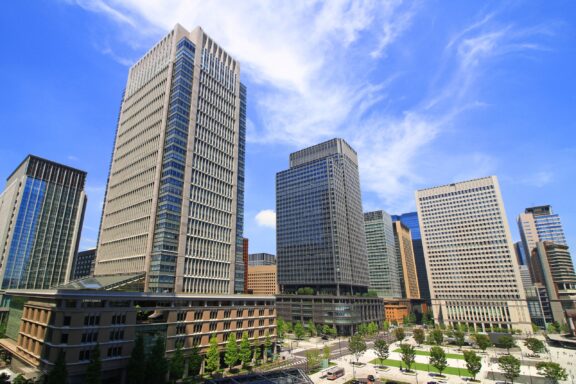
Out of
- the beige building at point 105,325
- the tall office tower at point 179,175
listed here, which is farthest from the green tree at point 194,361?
the tall office tower at point 179,175

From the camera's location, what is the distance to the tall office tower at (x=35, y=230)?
17462 cm

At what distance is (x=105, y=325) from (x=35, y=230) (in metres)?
157

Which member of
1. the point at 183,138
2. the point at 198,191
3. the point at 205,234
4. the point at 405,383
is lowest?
the point at 405,383

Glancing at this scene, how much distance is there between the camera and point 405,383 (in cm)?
7731

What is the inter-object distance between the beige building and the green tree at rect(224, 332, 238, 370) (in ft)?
11.9

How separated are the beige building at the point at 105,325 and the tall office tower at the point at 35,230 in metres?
101

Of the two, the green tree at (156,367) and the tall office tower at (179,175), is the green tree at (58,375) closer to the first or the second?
the green tree at (156,367)

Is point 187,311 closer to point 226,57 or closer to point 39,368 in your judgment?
point 39,368

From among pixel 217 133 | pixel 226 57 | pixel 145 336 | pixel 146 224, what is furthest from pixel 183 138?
pixel 145 336

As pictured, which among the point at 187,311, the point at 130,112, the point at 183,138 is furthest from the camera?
the point at 130,112

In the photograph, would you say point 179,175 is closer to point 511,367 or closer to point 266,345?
point 266,345

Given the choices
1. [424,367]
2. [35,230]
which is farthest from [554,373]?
[35,230]

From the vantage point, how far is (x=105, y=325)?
67812 millimetres

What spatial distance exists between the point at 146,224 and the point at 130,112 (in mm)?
56906
